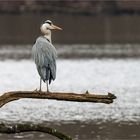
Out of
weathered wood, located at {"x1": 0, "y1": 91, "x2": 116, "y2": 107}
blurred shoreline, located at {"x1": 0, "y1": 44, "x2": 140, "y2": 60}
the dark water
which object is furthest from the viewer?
blurred shoreline, located at {"x1": 0, "y1": 44, "x2": 140, "y2": 60}

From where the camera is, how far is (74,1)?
111000 mm

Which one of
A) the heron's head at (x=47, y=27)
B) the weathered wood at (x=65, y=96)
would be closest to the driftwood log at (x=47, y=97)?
A: the weathered wood at (x=65, y=96)

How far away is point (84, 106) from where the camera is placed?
2775cm

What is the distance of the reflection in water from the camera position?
900 inches

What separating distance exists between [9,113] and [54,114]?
168 centimetres

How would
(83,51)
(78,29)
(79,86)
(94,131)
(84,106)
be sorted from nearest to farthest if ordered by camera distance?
1. (94,131)
2. (84,106)
3. (79,86)
4. (83,51)
5. (78,29)

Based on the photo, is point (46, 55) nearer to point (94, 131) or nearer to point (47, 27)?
point (47, 27)

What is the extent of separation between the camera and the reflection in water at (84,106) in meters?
22.9

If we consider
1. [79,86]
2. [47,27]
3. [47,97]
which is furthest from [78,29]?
[47,97]

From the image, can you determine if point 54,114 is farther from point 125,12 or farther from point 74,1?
point 74,1

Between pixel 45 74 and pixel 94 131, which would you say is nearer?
pixel 45 74

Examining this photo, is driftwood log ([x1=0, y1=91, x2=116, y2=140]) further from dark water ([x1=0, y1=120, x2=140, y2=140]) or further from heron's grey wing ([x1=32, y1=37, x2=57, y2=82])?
dark water ([x1=0, y1=120, x2=140, y2=140])

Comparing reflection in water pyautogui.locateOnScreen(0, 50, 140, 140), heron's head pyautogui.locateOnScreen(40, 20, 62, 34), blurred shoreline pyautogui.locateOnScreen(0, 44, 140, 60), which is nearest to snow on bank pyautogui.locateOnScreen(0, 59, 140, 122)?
reflection in water pyautogui.locateOnScreen(0, 50, 140, 140)

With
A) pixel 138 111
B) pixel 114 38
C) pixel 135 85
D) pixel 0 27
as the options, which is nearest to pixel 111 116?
pixel 138 111
